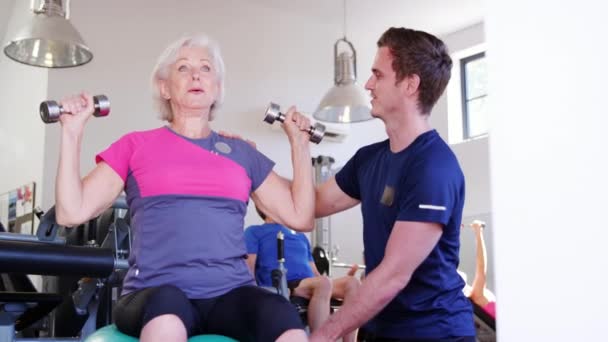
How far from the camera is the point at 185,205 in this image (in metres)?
1.59

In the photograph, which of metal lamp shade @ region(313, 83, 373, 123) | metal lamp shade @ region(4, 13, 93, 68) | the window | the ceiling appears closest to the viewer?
metal lamp shade @ region(4, 13, 93, 68)

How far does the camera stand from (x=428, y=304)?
1741mm

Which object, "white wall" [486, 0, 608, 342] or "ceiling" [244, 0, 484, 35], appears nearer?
"white wall" [486, 0, 608, 342]

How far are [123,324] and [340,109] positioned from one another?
4.19 metres

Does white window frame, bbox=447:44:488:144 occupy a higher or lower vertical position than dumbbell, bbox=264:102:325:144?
higher

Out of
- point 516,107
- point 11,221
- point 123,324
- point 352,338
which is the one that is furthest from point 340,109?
point 516,107

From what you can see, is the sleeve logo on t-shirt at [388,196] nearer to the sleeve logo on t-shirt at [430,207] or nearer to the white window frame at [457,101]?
the sleeve logo on t-shirt at [430,207]

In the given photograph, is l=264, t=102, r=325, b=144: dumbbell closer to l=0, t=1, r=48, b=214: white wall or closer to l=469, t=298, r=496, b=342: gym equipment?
l=469, t=298, r=496, b=342: gym equipment

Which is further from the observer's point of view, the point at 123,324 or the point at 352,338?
the point at 352,338

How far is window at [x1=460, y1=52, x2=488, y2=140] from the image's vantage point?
7.09m

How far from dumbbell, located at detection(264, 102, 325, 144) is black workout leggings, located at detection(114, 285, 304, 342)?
516 millimetres

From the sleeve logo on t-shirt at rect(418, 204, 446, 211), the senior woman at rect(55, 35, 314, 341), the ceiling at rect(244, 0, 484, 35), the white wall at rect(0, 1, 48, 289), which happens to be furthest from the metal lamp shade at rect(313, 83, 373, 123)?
the sleeve logo on t-shirt at rect(418, 204, 446, 211)

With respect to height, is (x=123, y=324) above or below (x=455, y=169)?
below

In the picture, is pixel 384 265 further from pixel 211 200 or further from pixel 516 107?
pixel 516 107
